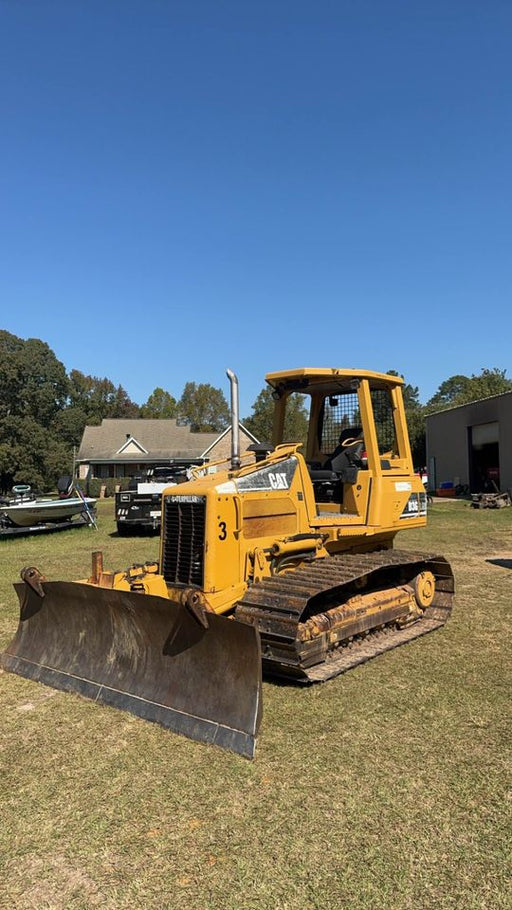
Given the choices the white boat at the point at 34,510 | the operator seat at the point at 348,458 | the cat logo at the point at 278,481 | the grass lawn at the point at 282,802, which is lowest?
the grass lawn at the point at 282,802

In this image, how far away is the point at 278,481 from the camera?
622 cm

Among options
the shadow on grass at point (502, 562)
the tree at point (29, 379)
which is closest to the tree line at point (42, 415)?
the tree at point (29, 379)

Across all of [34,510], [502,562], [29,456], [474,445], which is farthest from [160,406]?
[502,562]

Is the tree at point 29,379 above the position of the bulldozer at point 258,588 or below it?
above

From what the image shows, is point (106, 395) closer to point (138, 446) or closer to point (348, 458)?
point (138, 446)

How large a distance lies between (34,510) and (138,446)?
34.9m

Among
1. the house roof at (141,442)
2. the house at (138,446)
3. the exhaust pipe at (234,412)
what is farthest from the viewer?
the house roof at (141,442)

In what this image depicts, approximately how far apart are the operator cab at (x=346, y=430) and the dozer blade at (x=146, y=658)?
256cm

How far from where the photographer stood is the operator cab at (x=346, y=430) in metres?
6.88

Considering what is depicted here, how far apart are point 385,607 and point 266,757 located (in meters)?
2.73

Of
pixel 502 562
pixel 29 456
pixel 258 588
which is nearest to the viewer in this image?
pixel 258 588

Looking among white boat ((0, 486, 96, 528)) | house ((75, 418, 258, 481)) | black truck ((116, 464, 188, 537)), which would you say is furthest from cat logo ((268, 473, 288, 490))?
house ((75, 418, 258, 481))

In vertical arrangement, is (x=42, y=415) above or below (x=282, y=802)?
above

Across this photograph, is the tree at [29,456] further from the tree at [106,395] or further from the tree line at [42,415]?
the tree at [106,395]
